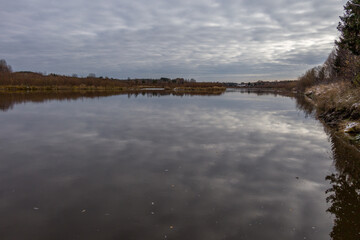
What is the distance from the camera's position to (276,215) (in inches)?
235

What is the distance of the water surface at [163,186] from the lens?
539cm

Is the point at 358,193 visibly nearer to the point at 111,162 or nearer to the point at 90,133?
the point at 111,162

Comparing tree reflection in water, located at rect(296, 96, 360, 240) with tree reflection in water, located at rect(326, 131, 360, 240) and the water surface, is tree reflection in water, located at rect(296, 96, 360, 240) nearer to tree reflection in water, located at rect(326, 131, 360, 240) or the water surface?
tree reflection in water, located at rect(326, 131, 360, 240)

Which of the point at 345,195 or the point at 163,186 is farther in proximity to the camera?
the point at 163,186

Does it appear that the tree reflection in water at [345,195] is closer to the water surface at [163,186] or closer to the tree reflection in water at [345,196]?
the tree reflection in water at [345,196]

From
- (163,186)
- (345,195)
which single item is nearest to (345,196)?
(345,195)

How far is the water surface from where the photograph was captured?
539 cm

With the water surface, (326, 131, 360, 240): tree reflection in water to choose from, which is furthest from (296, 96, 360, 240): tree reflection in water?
the water surface

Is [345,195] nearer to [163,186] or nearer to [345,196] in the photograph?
[345,196]

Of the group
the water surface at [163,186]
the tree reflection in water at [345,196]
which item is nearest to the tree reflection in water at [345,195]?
the tree reflection in water at [345,196]

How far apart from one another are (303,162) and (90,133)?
11.5 m

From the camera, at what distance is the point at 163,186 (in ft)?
24.6

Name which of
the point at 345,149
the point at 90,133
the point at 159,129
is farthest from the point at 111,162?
the point at 345,149

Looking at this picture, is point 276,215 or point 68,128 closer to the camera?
point 276,215
